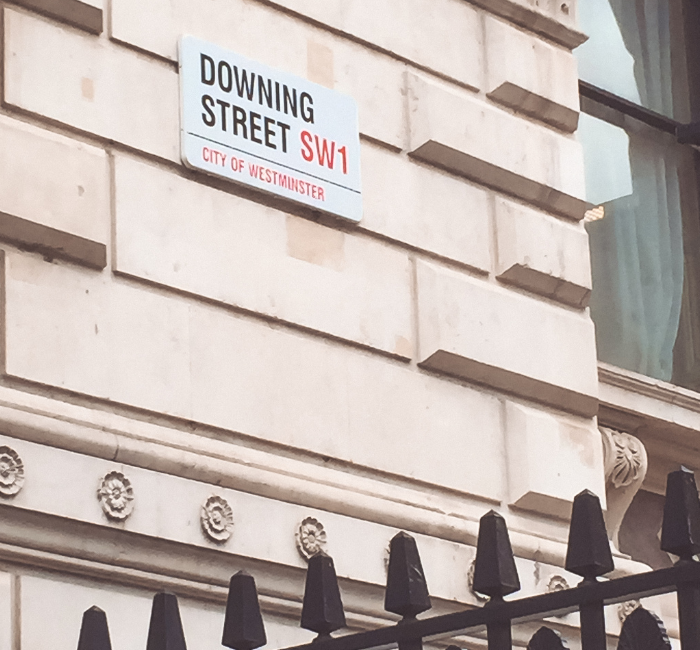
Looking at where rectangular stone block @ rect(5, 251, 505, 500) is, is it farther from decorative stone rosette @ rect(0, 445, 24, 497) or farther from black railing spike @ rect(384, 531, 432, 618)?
black railing spike @ rect(384, 531, 432, 618)

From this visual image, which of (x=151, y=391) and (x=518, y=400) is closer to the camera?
(x=151, y=391)

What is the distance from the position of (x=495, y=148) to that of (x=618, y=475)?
5.48 ft

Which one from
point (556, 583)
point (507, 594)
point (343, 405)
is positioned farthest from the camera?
point (556, 583)

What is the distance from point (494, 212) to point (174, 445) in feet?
7.41

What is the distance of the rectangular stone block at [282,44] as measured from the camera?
6.42 metres

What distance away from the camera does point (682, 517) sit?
10.2ft

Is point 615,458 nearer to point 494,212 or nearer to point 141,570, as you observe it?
point 494,212

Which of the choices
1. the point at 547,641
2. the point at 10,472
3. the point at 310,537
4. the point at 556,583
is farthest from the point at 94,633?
the point at 556,583

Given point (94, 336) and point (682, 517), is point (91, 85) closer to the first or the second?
point (94, 336)

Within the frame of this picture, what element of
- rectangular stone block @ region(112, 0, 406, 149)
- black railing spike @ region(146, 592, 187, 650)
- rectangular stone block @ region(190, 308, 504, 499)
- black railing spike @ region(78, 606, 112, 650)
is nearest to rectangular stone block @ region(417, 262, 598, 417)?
rectangular stone block @ region(190, 308, 504, 499)

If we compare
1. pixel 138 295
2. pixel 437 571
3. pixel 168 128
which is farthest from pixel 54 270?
pixel 437 571

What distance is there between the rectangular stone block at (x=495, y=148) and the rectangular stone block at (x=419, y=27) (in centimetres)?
14

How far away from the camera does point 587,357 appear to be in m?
7.75

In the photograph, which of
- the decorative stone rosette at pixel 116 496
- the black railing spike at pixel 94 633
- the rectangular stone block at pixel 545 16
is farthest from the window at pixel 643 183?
the black railing spike at pixel 94 633
